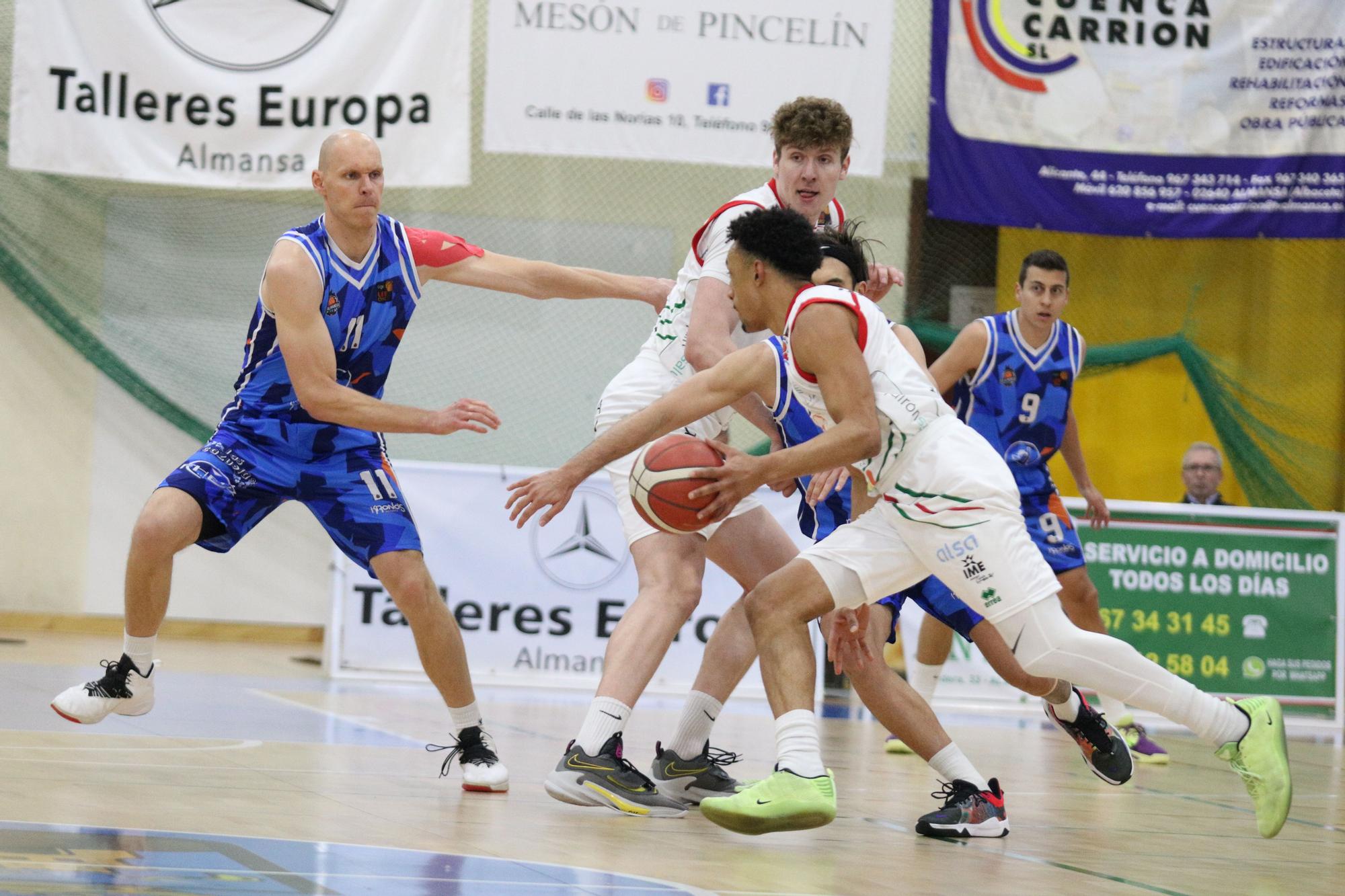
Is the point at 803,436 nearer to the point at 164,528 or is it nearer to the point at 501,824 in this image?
the point at 501,824

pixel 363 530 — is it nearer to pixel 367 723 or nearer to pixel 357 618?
pixel 367 723

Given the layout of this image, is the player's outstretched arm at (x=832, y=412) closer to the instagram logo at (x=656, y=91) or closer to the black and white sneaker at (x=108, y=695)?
the black and white sneaker at (x=108, y=695)

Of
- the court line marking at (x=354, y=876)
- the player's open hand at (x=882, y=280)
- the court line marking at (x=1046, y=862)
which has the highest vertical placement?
the player's open hand at (x=882, y=280)

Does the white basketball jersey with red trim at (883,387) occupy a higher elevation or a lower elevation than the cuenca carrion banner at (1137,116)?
lower

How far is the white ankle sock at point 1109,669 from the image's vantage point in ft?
13.7

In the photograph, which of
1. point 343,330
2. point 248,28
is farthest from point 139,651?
point 248,28

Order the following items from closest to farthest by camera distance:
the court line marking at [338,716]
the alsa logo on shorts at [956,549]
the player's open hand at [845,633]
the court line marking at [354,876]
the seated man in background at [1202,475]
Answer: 1. the court line marking at [354,876]
2. the alsa logo on shorts at [956,549]
3. the player's open hand at [845,633]
4. the court line marking at [338,716]
5. the seated man in background at [1202,475]

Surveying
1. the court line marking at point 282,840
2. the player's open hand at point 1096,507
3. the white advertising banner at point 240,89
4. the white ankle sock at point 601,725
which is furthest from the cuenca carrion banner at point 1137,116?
the court line marking at point 282,840

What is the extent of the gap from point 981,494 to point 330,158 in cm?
226

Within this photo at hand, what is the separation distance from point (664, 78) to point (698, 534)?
6.37 meters

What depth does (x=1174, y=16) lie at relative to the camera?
11227 millimetres

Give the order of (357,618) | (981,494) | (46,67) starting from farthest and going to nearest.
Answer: (46,67), (357,618), (981,494)

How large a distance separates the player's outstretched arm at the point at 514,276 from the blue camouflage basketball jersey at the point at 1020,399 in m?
2.51

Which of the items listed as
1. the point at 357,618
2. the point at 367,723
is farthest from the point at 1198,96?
the point at 367,723
